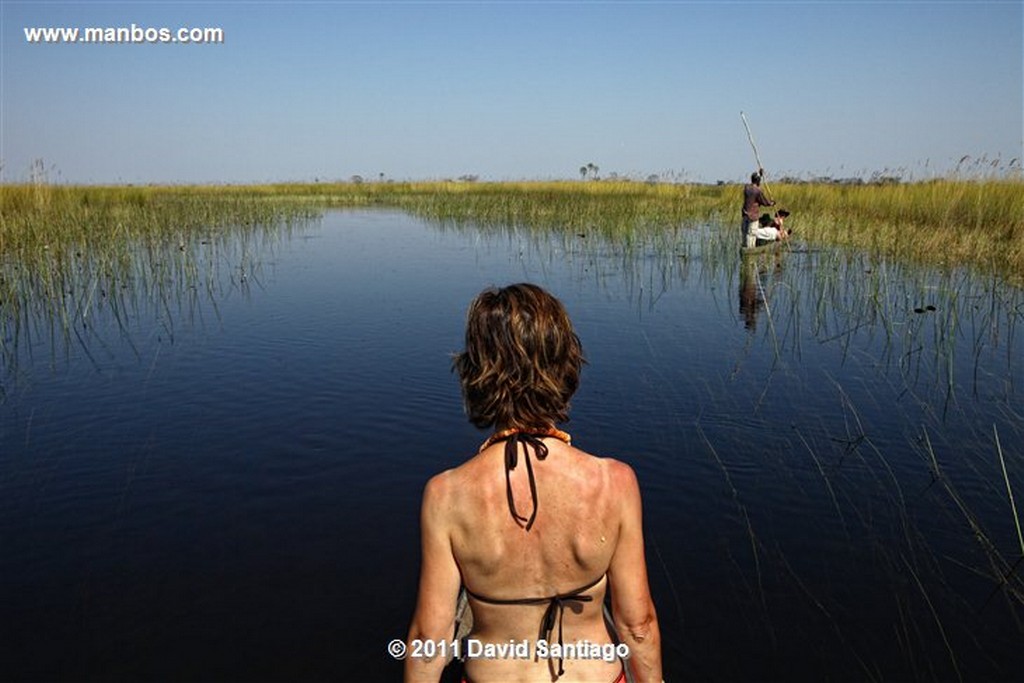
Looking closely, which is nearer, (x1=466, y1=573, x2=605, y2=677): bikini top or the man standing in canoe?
(x1=466, y1=573, x2=605, y2=677): bikini top

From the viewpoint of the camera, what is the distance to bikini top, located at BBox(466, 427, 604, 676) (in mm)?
1751

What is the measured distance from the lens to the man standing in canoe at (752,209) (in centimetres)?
1409

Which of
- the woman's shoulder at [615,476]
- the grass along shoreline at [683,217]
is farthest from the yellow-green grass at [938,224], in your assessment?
the woman's shoulder at [615,476]

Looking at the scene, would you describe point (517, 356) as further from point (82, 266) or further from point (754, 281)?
point (82, 266)

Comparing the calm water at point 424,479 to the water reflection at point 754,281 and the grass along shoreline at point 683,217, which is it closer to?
the water reflection at point 754,281

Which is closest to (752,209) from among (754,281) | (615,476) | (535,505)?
(754,281)

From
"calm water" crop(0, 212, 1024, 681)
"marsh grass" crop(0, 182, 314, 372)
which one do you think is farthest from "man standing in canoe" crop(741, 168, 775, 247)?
"marsh grass" crop(0, 182, 314, 372)

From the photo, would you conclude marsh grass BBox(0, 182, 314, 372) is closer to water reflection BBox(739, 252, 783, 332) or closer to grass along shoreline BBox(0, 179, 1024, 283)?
grass along shoreline BBox(0, 179, 1024, 283)

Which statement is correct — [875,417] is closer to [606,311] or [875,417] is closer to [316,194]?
[606,311]

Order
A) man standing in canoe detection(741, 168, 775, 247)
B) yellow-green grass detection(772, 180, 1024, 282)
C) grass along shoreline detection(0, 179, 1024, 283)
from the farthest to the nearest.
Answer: man standing in canoe detection(741, 168, 775, 247) → grass along shoreline detection(0, 179, 1024, 283) → yellow-green grass detection(772, 180, 1024, 282)

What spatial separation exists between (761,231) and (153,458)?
12.5m

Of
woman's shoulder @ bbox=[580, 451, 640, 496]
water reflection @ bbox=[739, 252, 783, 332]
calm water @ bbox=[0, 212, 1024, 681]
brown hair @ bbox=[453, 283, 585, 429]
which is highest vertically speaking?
brown hair @ bbox=[453, 283, 585, 429]

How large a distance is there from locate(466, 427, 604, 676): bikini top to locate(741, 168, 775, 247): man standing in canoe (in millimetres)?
13128

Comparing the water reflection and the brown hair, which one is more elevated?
the brown hair
